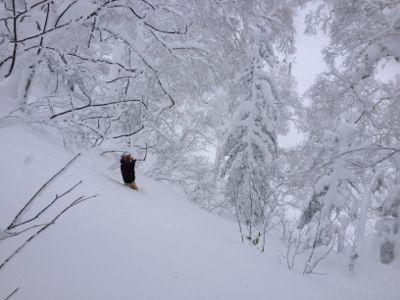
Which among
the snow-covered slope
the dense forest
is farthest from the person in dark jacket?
the snow-covered slope

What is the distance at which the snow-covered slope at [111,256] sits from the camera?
1989 millimetres

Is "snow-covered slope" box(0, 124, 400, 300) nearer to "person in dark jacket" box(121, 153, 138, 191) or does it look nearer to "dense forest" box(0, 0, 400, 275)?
"dense forest" box(0, 0, 400, 275)

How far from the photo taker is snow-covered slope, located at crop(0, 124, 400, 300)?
199cm

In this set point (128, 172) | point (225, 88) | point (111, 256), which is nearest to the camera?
point (111, 256)

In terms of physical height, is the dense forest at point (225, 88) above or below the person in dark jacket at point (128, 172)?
above

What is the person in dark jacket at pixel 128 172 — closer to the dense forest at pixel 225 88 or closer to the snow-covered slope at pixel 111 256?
the dense forest at pixel 225 88

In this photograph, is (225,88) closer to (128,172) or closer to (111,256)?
(128,172)

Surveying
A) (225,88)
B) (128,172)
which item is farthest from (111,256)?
(225,88)

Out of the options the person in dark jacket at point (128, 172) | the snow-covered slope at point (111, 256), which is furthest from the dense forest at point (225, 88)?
the snow-covered slope at point (111, 256)

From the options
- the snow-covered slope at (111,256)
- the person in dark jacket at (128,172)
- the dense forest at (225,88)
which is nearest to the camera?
the snow-covered slope at (111,256)

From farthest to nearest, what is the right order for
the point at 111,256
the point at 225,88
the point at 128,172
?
the point at 225,88 → the point at 128,172 → the point at 111,256

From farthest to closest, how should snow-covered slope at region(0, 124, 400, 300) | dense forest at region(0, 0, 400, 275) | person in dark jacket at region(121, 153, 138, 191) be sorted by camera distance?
person in dark jacket at region(121, 153, 138, 191) < dense forest at region(0, 0, 400, 275) < snow-covered slope at region(0, 124, 400, 300)

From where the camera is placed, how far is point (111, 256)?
2494 mm

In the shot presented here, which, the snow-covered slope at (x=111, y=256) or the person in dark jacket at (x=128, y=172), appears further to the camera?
the person in dark jacket at (x=128, y=172)
